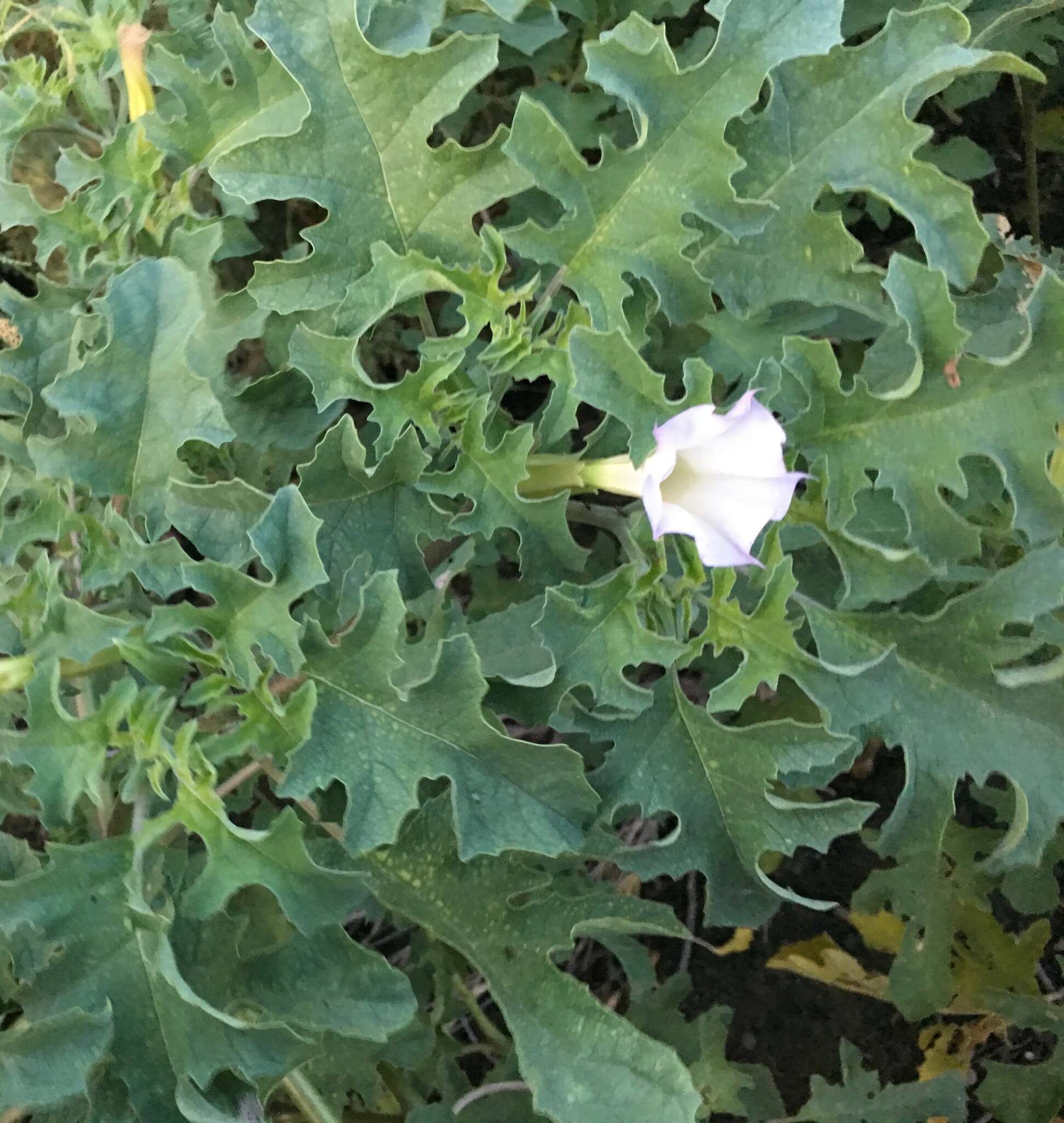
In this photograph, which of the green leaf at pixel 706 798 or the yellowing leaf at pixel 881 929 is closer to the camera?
the green leaf at pixel 706 798

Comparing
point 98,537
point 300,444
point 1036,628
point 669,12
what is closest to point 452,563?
point 300,444

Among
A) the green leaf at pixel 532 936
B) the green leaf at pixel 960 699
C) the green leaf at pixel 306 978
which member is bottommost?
the green leaf at pixel 532 936

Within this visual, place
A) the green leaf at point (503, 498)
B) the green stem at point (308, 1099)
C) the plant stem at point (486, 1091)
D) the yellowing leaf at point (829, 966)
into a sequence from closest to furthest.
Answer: the green leaf at point (503, 498) < the green stem at point (308, 1099) < the plant stem at point (486, 1091) < the yellowing leaf at point (829, 966)

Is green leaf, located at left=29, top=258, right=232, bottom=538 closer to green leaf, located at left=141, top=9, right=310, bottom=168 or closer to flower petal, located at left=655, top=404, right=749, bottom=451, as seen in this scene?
green leaf, located at left=141, top=9, right=310, bottom=168

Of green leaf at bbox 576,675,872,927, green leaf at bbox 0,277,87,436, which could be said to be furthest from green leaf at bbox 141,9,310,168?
green leaf at bbox 576,675,872,927

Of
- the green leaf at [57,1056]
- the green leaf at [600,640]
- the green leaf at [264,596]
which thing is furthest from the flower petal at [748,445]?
the green leaf at [57,1056]

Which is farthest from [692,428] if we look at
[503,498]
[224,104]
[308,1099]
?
[308,1099]

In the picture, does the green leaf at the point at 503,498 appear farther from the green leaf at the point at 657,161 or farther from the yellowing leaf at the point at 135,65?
the yellowing leaf at the point at 135,65

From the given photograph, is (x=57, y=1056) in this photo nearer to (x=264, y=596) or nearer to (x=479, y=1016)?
(x=264, y=596)
